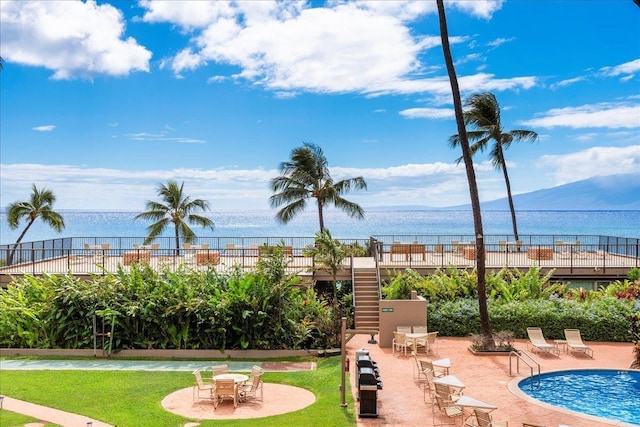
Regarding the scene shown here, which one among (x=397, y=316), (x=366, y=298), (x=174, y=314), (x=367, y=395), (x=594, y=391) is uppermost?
(x=366, y=298)

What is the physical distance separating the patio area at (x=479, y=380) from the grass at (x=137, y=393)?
0.86 metres

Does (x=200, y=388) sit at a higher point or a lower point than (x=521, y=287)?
lower

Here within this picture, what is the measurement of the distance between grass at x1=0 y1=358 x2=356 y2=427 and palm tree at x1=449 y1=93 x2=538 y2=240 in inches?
1005

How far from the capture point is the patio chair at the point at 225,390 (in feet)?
50.0

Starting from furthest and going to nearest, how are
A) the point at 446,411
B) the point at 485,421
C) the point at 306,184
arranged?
the point at 306,184 < the point at 446,411 < the point at 485,421

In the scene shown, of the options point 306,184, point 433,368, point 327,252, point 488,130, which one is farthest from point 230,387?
point 488,130

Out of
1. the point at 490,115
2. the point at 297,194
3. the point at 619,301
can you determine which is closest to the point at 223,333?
the point at 619,301

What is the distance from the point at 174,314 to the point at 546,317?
536 inches

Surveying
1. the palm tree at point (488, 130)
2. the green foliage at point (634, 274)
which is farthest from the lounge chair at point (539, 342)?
the palm tree at point (488, 130)

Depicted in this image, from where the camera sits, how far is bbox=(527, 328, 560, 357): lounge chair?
20.9m

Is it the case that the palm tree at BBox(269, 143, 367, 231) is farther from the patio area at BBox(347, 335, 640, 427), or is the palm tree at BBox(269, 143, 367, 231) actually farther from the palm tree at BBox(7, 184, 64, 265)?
the palm tree at BBox(7, 184, 64, 265)

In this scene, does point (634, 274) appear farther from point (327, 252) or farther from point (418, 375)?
point (418, 375)

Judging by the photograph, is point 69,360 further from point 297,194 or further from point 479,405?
point 297,194

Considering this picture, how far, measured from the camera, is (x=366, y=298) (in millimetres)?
26203
